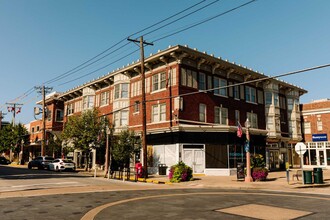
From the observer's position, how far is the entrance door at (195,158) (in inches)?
1123

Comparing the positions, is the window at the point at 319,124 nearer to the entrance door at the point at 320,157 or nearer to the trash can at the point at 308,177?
the entrance door at the point at 320,157

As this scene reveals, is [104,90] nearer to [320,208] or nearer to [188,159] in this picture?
[188,159]

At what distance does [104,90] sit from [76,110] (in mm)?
9311

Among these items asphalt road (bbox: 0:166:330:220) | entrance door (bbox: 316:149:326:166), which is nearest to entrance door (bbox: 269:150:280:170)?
entrance door (bbox: 316:149:326:166)

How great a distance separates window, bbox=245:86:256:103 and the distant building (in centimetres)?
1123

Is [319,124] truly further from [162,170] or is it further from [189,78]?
[162,170]

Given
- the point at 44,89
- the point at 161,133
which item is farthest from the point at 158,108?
the point at 44,89

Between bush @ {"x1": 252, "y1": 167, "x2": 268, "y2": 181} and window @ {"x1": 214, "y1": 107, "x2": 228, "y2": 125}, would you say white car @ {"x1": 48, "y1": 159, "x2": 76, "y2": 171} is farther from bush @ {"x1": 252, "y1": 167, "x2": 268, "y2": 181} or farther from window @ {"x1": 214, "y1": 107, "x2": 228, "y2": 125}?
bush @ {"x1": 252, "y1": 167, "x2": 268, "y2": 181}

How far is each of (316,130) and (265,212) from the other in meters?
39.2

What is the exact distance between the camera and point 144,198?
13500 millimetres

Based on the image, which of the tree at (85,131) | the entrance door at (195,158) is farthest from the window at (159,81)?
the tree at (85,131)

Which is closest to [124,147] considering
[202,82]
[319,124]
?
[202,82]

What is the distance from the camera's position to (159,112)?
31031 mm

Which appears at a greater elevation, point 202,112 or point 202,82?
point 202,82
